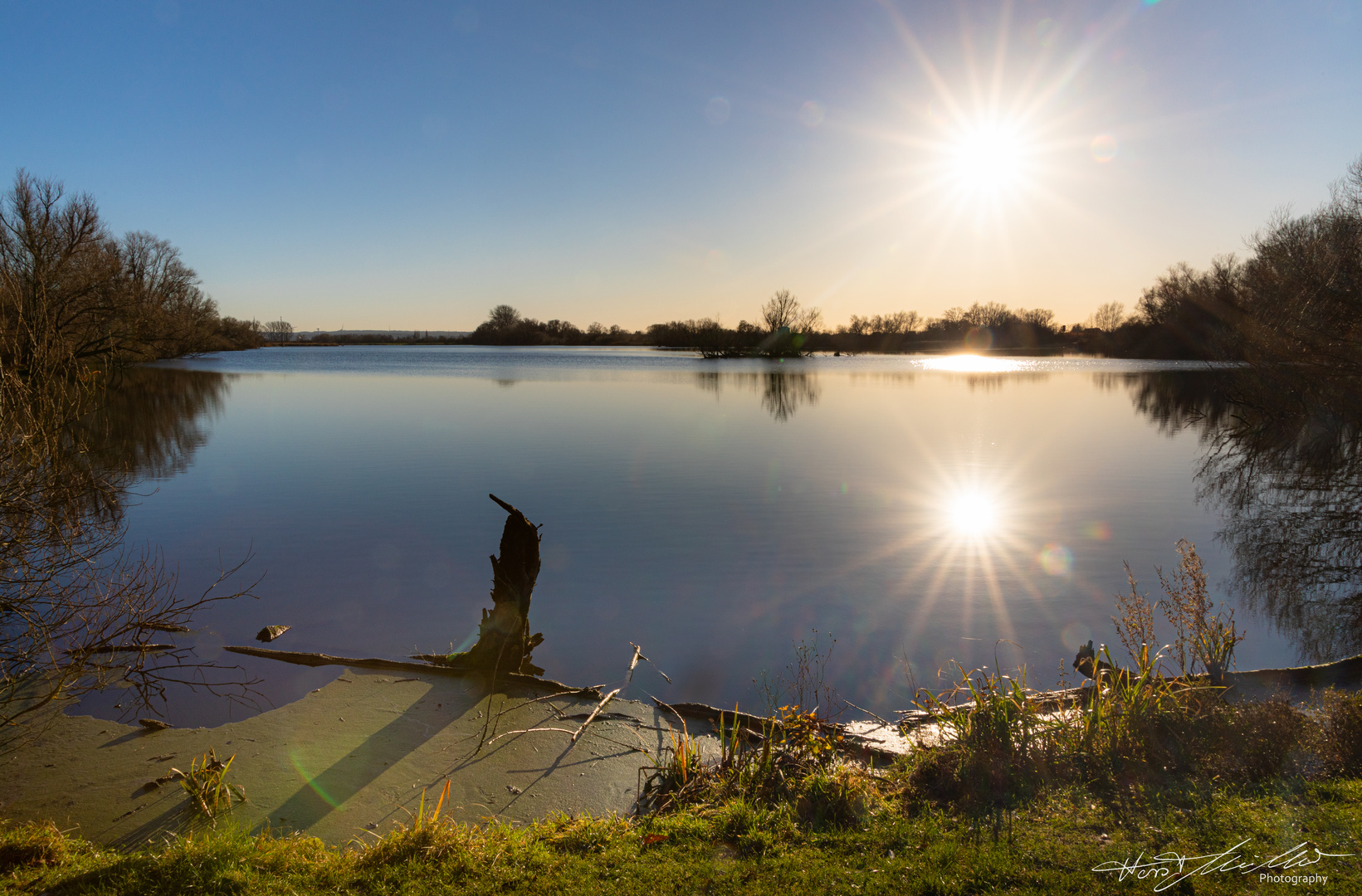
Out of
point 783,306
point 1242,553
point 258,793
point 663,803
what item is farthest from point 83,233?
point 783,306

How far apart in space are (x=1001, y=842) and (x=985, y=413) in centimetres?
3074

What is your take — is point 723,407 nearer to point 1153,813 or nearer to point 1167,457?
point 1167,457

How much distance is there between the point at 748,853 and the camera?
4.23m

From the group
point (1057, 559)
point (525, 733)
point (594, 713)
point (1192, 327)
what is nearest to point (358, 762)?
point (525, 733)

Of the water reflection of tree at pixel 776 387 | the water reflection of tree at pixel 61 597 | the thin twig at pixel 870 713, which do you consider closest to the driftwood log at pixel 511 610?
the water reflection of tree at pixel 61 597

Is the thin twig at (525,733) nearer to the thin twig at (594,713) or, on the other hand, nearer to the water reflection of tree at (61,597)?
the thin twig at (594,713)

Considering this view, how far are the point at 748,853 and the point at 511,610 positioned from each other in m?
4.05

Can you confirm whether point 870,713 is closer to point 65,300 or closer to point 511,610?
point 511,610

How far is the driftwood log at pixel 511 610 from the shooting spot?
747 centimetres

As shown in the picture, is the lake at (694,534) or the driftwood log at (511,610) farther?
the lake at (694,534)

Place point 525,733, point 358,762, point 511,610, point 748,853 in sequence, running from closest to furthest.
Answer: point 748,853 → point 358,762 → point 525,733 → point 511,610

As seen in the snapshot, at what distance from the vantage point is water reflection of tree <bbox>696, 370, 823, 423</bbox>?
113ft

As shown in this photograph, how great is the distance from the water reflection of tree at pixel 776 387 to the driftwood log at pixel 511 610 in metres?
21.7
